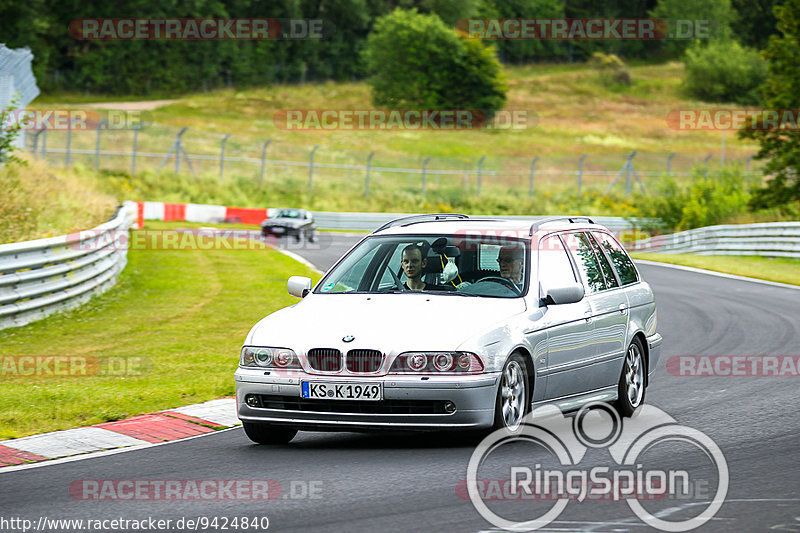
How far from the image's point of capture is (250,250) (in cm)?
3091

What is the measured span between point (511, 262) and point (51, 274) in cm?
887

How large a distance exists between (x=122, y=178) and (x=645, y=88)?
227 feet

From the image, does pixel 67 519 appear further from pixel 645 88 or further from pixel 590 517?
pixel 645 88

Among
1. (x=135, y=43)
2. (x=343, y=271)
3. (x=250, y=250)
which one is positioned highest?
(x=135, y=43)

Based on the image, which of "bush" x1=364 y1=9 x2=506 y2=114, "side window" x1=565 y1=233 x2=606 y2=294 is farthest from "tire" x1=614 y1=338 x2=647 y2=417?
"bush" x1=364 y1=9 x2=506 y2=114

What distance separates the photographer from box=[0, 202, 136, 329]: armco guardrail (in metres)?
14.8

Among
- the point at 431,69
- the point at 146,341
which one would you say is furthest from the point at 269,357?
the point at 431,69

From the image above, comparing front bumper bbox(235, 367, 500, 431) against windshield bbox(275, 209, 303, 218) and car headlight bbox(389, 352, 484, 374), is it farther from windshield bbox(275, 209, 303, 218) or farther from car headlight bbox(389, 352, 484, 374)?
windshield bbox(275, 209, 303, 218)

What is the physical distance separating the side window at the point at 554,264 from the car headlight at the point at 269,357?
204 cm

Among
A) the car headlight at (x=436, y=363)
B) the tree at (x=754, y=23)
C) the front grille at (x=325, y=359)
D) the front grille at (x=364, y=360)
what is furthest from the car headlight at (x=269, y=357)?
the tree at (x=754, y=23)

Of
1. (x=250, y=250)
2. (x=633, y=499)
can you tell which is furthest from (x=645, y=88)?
(x=633, y=499)

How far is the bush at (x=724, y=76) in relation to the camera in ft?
354

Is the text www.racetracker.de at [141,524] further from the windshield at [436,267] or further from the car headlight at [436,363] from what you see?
the windshield at [436,267]

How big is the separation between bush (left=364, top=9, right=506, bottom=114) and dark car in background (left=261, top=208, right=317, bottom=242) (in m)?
49.5
